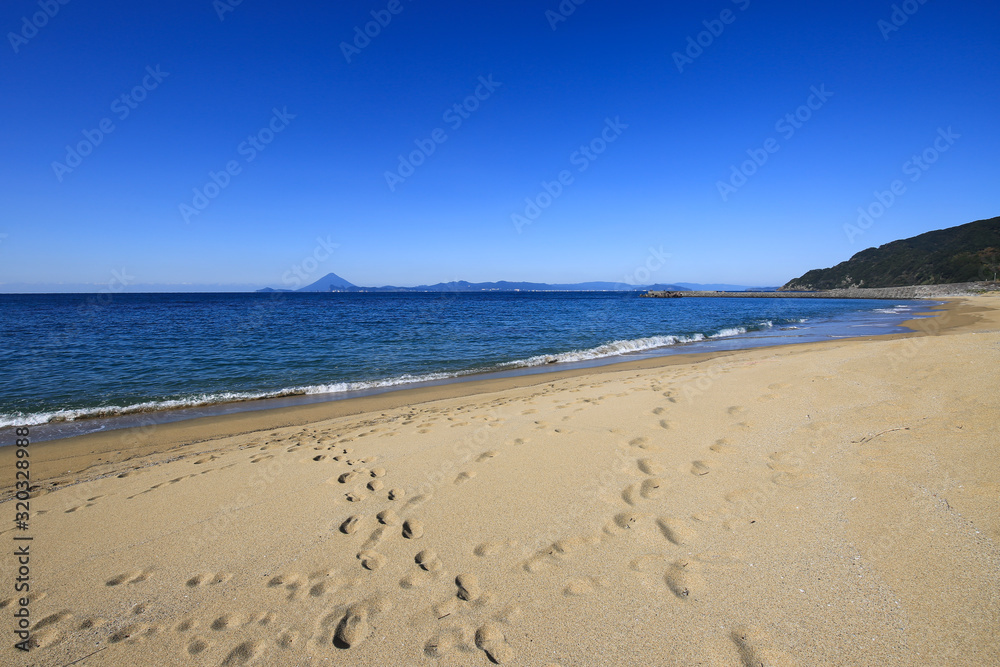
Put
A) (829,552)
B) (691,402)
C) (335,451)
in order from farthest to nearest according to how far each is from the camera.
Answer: (691,402)
(335,451)
(829,552)

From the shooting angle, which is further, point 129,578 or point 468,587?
point 129,578

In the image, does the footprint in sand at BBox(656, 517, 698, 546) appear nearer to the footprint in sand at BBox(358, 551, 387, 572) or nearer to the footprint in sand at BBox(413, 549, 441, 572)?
the footprint in sand at BBox(413, 549, 441, 572)

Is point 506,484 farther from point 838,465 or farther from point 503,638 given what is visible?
point 838,465

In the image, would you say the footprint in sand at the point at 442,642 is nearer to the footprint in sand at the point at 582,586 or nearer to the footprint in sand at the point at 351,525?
the footprint in sand at the point at 582,586

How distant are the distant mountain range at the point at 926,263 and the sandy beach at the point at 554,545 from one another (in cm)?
9434

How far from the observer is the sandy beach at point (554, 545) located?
7.63 ft

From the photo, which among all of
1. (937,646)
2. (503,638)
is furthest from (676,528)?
(503,638)

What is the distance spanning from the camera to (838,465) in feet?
13.2

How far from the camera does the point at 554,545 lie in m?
3.14

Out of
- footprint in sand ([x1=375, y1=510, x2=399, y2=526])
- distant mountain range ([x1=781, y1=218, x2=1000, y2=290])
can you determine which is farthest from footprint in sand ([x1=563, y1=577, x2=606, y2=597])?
distant mountain range ([x1=781, y1=218, x2=1000, y2=290])

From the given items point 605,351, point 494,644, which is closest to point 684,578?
point 494,644

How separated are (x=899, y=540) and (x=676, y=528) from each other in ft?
4.65

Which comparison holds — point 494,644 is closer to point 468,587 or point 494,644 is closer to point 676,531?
point 468,587

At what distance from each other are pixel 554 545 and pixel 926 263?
370 feet
